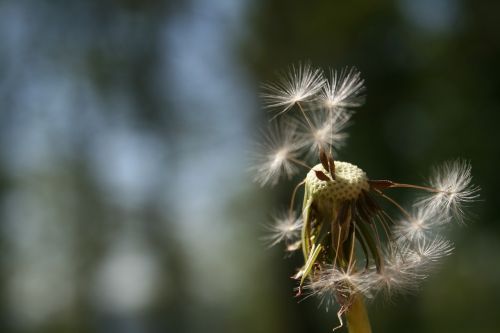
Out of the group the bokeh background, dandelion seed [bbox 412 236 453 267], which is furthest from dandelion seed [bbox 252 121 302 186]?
the bokeh background

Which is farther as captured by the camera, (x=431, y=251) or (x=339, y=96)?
(x=339, y=96)

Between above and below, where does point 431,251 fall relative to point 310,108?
below

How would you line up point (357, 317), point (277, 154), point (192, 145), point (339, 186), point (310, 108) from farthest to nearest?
point (192, 145) → point (277, 154) → point (310, 108) → point (339, 186) → point (357, 317)

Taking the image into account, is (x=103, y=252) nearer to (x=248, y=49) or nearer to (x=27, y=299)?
(x=27, y=299)

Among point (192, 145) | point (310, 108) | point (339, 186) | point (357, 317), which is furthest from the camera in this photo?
point (192, 145)

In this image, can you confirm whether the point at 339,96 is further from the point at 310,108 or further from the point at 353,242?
the point at 353,242

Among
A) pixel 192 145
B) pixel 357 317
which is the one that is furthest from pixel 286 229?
pixel 192 145

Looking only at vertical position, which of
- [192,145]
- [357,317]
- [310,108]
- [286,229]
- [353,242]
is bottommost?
[357,317]

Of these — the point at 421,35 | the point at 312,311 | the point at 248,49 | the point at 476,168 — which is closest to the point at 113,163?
the point at 248,49

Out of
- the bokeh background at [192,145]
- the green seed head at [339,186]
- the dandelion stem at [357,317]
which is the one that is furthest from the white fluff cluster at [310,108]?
the bokeh background at [192,145]
